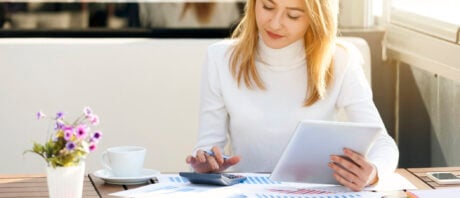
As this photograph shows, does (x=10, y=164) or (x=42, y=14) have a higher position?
(x=42, y=14)

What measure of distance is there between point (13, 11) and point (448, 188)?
2583 millimetres

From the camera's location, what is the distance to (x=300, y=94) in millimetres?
3104

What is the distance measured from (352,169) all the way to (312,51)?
0.64 metres

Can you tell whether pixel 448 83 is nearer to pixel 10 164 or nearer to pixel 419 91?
pixel 419 91

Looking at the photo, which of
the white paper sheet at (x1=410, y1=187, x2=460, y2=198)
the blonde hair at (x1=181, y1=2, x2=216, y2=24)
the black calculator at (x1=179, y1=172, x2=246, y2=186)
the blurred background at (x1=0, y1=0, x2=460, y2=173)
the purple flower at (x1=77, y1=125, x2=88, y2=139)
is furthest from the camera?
the blonde hair at (x1=181, y1=2, x2=216, y2=24)

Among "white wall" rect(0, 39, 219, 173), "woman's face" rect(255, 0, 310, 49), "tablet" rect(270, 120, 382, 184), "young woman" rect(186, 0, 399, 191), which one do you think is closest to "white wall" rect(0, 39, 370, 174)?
"white wall" rect(0, 39, 219, 173)

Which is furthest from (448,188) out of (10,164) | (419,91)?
(10,164)

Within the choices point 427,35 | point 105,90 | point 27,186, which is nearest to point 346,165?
point 27,186

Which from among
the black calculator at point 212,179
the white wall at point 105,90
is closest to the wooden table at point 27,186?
the black calculator at point 212,179

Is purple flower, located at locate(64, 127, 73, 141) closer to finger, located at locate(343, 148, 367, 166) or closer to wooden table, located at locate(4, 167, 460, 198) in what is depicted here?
wooden table, located at locate(4, 167, 460, 198)

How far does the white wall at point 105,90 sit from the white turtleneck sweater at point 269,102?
0.87 metres

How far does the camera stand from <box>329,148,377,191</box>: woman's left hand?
2.53 m

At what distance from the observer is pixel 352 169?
99.5 inches

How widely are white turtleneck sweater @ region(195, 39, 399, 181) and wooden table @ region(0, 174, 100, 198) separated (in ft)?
1.89
